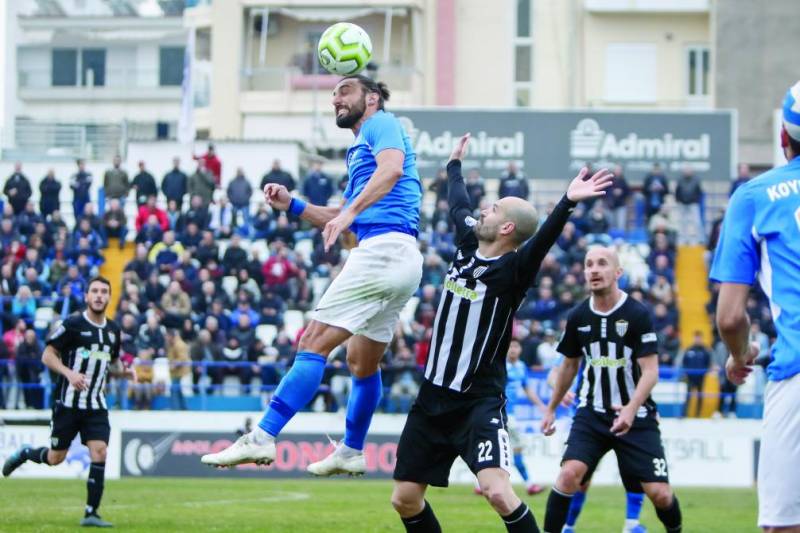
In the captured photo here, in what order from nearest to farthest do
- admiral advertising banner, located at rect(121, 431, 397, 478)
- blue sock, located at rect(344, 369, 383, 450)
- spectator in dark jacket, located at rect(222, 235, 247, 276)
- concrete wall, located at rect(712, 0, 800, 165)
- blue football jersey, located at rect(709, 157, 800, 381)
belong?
1. blue football jersey, located at rect(709, 157, 800, 381)
2. blue sock, located at rect(344, 369, 383, 450)
3. admiral advertising banner, located at rect(121, 431, 397, 478)
4. spectator in dark jacket, located at rect(222, 235, 247, 276)
5. concrete wall, located at rect(712, 0, 800, 165)

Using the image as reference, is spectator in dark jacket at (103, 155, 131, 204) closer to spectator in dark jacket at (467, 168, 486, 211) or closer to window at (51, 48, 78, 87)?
spectator in dark jacket at (467, 168, 486, 211)

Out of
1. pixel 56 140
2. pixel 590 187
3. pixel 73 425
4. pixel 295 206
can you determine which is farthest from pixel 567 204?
pixel 56 140

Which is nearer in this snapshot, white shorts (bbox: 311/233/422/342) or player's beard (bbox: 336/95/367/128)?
white shorts (bbox: 311/233/422/342)

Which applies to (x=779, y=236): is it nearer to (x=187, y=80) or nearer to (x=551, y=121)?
(x=551, y=121)

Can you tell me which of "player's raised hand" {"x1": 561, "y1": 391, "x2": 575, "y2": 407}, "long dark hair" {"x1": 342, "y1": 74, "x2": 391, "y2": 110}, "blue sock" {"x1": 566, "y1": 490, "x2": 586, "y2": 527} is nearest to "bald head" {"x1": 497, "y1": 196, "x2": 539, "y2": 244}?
"long dark hair" {"x1": 342, "y1": 74, "x2": 391, "y2": 110}

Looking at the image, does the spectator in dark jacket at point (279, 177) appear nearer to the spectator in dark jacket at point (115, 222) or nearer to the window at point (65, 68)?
the spectator in dark jacket at point (115, 222)

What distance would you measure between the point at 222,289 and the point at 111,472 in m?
4.63

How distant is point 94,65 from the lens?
6900 cm

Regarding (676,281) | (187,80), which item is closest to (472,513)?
(676,281)

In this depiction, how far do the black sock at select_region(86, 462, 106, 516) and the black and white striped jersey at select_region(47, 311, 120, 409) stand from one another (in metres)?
0.72

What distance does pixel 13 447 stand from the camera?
2438 centimetres

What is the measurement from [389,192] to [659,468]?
3.66 metres

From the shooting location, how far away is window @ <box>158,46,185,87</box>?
67438 millimetres

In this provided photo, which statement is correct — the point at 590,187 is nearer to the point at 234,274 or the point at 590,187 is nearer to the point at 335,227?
the point at 335,227
